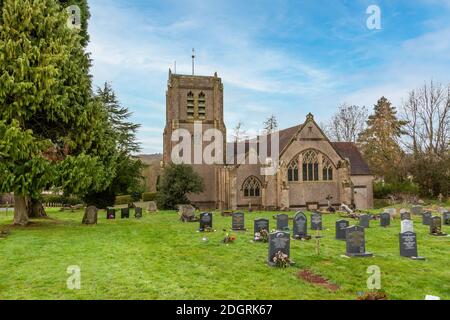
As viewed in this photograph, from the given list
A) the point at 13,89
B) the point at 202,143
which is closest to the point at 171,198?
the point at 202,143

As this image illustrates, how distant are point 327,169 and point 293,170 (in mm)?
3850

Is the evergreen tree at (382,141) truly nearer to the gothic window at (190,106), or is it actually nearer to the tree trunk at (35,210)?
the gothic window at (190,106)

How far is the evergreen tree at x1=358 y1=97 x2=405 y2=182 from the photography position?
48625 millimetres

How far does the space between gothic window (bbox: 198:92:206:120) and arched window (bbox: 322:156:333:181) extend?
46.9ft

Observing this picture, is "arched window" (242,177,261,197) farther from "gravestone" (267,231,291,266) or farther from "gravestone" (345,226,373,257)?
"gravestone" (267,231,291,266)

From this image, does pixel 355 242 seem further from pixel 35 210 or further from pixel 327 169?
pixel 327 169

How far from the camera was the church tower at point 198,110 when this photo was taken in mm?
38906

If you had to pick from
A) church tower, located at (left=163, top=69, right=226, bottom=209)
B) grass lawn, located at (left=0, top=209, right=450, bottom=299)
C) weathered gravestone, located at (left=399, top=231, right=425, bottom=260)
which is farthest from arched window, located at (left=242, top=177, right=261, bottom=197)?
weathered gravestone, located at (left=399, top=231, right=425, bottom=260)

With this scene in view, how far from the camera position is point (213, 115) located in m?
40.2

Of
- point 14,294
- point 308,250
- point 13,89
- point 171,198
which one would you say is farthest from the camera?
point 171,198

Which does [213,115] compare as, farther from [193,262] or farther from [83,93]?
[193,262]

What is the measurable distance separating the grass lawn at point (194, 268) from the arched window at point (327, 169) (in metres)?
18.9

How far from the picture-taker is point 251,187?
1433 inches
